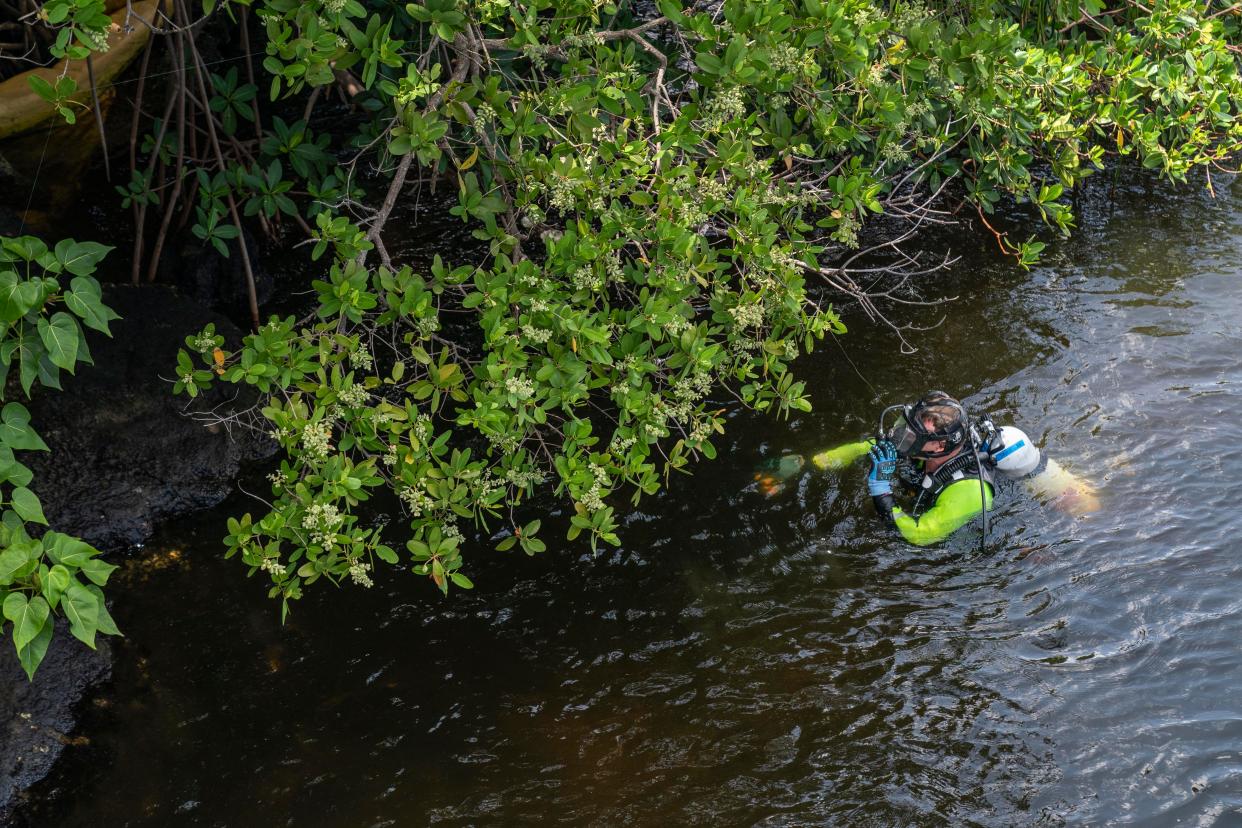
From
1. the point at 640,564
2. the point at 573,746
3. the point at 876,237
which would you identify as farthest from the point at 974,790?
the point at 876,237

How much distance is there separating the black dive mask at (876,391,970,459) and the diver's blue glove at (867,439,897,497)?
5 centimetres

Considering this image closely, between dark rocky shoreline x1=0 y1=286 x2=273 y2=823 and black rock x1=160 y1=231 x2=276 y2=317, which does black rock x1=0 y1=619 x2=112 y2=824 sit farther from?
black rock x1=160 y1=231 x2=276 y2=317

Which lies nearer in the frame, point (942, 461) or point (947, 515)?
point (947, 515)

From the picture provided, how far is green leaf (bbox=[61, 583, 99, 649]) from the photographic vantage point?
333 cm

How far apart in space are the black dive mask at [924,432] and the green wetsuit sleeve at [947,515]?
0.24m

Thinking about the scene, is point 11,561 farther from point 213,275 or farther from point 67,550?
point 213,275

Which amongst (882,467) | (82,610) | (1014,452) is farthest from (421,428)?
(1014,452)

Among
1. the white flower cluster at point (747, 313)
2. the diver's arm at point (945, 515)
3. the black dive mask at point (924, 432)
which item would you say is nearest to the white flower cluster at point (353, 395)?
the white flower cluster at point (747, 313)

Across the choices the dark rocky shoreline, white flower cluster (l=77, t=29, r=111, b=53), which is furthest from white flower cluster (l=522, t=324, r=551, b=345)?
the dark rocky shoreline

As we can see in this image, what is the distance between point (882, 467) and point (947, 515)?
1.53 feet

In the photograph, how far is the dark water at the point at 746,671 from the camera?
15.6 ft

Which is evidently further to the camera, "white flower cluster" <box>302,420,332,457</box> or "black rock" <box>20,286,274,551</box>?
"black rock" <box>20,286,274,551</box>

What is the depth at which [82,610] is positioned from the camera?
11.0ft

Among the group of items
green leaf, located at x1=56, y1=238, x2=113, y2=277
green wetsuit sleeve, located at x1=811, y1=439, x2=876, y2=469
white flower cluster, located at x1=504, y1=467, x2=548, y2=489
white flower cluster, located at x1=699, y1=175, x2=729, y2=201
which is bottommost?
green wetsuit sleeve, located at x1=811, y1=439, x2=876, y2=469
